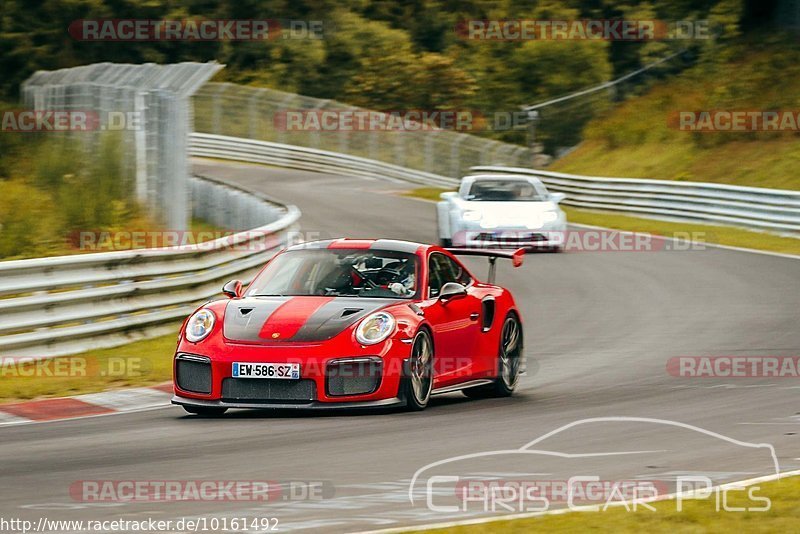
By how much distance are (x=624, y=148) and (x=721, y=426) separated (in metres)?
33.5

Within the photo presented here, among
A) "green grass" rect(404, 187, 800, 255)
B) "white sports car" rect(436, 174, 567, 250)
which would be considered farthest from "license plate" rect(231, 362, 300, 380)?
"green grass" rect(404, 187, 800, 255)

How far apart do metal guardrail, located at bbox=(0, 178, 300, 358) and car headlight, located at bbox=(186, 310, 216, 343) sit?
2.72 metres

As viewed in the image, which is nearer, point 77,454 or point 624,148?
point 77,454

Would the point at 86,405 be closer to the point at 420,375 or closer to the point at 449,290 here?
the point at 420,375

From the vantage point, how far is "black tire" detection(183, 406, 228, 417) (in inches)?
375

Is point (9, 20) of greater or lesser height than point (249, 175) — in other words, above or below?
above

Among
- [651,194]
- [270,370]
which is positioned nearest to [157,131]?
[270,370]

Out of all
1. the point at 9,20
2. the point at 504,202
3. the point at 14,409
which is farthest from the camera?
the point at 9,20

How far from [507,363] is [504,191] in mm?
12482

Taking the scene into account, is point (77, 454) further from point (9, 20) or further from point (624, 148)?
point (9, 20)

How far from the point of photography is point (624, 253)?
23406 millimetres

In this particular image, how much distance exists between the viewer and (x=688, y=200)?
2995 cm

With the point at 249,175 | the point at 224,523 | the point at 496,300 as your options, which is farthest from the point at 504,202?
the point at 249,175

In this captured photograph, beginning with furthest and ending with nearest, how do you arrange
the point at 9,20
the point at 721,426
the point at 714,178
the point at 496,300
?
the point at 9,20 < the point at 714,178 < the point at 496,300 < the point at 721,426
